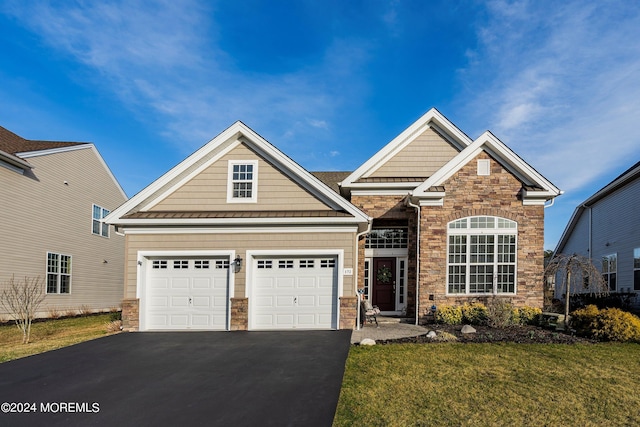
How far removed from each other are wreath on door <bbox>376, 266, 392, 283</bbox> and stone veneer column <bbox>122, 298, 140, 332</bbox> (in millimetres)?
8438

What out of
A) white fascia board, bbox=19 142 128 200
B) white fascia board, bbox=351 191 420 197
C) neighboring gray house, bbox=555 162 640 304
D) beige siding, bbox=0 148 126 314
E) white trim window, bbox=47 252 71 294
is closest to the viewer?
white fascia board, bbox=351 191 420 197

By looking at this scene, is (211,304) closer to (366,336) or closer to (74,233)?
(366,336)

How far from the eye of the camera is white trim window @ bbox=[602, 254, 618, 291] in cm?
1869

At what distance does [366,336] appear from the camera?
1106 cm

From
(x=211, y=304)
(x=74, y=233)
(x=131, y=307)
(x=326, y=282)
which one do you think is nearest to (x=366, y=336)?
(x=326, y=282)

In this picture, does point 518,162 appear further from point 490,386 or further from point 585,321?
point 490,386

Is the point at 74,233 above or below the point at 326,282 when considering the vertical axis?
above

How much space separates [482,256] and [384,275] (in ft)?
12.0

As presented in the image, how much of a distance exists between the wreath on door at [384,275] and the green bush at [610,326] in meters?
6.21

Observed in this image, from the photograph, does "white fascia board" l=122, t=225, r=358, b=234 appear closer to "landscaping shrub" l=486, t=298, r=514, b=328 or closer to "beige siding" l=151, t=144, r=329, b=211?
"beige siding" l=151, t=144, r=329, b=211

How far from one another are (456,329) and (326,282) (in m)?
4.08

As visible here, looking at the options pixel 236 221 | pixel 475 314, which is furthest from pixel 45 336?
pixel 475 314

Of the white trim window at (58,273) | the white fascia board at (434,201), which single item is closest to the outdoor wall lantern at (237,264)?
the white fascia board at (434,201)

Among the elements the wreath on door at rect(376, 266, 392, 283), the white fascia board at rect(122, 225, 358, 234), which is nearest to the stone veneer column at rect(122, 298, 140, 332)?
the white fascia board at rect(122, 225, 358, 234)
